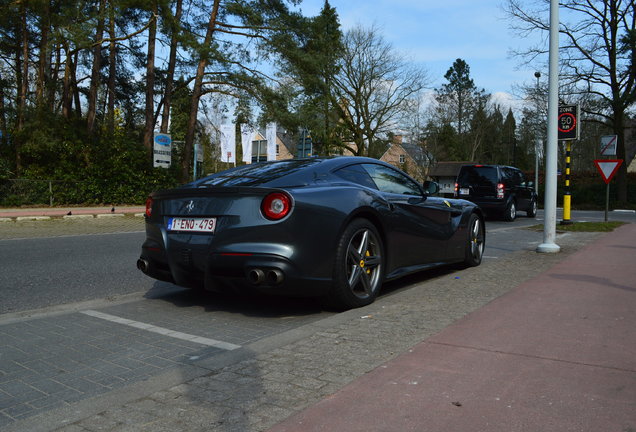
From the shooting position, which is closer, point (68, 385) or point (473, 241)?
point (68, 385)

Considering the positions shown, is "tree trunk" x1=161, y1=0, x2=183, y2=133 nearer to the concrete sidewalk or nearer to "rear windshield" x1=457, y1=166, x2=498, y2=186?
"rear windshield" x1=457, y1=166, x2=498, y2=186

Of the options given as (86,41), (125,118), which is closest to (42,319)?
(86,41)

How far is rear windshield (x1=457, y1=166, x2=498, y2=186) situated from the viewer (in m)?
17.2

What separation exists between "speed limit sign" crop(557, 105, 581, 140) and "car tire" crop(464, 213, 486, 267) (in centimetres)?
506

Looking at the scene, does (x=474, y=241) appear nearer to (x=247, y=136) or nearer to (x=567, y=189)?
(x=567, y=189)

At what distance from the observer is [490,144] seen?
66625 mm

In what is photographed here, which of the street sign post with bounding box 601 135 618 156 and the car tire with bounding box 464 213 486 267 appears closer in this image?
the car tire with bounding box 464 213 486 267

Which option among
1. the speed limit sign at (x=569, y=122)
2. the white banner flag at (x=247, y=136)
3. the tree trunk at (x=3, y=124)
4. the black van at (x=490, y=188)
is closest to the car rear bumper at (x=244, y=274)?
the speed limit sign at (x=569, y=122)

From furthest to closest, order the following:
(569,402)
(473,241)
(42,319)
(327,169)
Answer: (473,241) → (327,169) → (42,319) → (569,402)

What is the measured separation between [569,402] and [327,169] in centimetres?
292

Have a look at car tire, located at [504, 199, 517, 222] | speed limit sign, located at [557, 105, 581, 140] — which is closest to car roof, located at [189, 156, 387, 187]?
speed limit sign, located at [557, 105, 581, 140]

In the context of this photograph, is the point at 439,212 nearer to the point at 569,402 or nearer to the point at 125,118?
the point at 569,402

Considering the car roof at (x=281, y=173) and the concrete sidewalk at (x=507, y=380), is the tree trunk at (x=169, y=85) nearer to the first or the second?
the car roof at (x=281, y=173)

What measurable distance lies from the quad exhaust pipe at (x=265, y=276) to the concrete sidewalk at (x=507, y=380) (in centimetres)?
117
